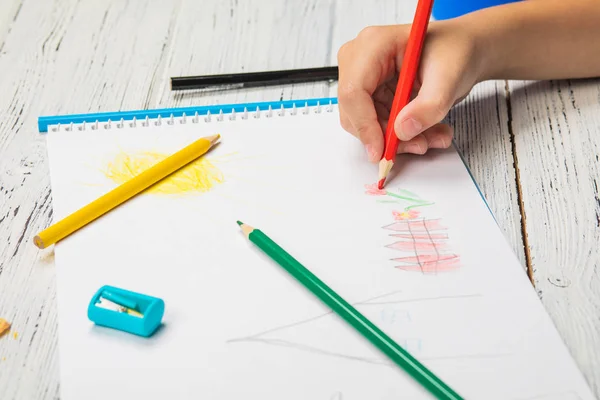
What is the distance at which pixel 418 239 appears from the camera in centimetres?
54

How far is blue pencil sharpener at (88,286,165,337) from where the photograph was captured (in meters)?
0.46

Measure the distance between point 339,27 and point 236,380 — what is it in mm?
526

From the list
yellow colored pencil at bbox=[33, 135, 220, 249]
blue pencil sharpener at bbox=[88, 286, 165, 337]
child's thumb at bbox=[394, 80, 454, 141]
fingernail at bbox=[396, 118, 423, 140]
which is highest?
child's thumb at bbox=[394, 80, 454, 141]

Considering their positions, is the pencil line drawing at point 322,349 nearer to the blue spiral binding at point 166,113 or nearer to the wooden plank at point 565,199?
the wooden plank at point 565,199

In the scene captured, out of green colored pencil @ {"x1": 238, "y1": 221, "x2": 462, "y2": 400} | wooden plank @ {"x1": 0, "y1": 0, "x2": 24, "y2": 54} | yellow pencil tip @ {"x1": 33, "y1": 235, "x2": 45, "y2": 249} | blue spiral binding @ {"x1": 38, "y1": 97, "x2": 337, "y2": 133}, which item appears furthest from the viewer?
wooden plank @ {"x1": 0, "y1": 0, "x2": 24, "y2": 54}

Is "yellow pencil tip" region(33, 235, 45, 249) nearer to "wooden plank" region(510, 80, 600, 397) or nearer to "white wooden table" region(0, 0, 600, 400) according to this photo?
"white wooden table" region(0, 0, 600, 400)

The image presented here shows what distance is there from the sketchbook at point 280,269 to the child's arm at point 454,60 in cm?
4

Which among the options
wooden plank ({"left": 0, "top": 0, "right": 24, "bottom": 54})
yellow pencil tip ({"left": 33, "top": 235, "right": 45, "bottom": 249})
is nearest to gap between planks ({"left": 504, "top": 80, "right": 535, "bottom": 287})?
yellow pencil tip ({"left": 33, "top": 235, "right": 45, "bottom": 249})

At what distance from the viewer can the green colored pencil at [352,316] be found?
0.43 meters

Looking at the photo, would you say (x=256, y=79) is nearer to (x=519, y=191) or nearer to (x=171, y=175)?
(x=171, y=175)

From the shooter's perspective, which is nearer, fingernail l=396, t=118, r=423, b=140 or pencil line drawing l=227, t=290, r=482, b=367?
pencil line drawing l=227, t=290, r=482, b=367

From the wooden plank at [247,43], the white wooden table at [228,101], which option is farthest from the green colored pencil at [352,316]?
the wooden plank at [247,43]

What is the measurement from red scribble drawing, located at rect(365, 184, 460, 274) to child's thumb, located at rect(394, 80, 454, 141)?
5 cm

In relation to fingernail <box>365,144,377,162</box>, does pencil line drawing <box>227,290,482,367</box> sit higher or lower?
lower
